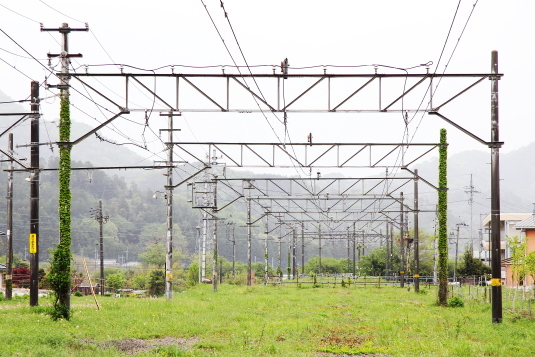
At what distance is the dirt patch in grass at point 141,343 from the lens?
49.3ft

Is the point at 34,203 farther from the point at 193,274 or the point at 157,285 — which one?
the point at 193,274

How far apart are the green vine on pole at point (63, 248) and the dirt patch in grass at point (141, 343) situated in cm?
441

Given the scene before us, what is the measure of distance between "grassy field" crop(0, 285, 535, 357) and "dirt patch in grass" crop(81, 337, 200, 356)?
25 mm

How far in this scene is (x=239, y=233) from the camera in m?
161

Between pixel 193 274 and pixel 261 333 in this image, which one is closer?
pixel 261 333

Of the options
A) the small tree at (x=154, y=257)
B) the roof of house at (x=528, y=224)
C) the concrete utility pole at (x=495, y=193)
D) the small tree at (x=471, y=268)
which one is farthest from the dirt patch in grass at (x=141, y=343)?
the small tree at (x=154, y=257)

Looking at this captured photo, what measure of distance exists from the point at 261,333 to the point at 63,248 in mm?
7004

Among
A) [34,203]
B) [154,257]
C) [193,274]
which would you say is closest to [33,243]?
[34,203]

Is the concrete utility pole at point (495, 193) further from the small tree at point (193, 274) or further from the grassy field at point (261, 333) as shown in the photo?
the small tree at point (193, 274)

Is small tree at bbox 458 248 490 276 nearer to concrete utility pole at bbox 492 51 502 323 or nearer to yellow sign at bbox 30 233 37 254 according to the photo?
concrete utility pole at bbox 492 51 502 323

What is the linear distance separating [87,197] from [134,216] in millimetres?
18196

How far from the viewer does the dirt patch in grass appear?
15031mm

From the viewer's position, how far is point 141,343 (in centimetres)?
1634

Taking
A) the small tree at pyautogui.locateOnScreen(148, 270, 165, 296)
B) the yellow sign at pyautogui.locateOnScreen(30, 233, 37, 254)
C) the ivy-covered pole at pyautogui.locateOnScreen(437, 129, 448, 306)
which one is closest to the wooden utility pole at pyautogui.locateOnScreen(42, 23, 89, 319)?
the yellow sign at pyautogui.locateOnScreen(30, 233, 37, 254)
